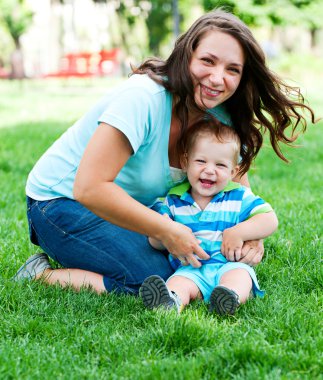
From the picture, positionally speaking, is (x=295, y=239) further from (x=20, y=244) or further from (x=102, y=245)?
(x=20, y=244)

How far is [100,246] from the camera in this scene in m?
3.09

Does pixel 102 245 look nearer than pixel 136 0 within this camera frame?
Yes

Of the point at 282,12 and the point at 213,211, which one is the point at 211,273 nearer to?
the point at 213,211

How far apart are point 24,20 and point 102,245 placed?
1034 inches

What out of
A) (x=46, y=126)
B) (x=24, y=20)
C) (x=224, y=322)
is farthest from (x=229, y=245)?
(x=24, y=20)

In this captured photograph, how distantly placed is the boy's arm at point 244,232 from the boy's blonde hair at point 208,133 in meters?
0.32

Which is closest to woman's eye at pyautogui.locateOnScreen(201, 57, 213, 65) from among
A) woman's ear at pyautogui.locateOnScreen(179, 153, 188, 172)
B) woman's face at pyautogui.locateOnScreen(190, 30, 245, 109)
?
woman's face at pyautogui.locateOnScreen(190, 30, 245, 109)

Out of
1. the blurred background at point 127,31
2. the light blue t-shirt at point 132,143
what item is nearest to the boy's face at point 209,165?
the light blue t-shirt at point 132,143

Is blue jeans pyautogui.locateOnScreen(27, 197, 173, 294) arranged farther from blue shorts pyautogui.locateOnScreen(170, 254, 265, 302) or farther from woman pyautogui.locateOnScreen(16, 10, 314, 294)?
blue shorts pyautogui.locateOnScreen(170, 254, 265, 302)

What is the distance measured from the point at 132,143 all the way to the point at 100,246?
0.61 m

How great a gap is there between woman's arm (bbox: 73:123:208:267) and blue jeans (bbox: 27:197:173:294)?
31 centimetres

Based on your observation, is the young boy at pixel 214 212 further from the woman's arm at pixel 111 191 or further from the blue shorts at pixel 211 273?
the woman's arm at pixel 111 191

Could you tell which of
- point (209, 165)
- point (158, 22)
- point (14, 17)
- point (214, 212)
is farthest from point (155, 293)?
point (158, 22)

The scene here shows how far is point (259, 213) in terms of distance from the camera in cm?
311
